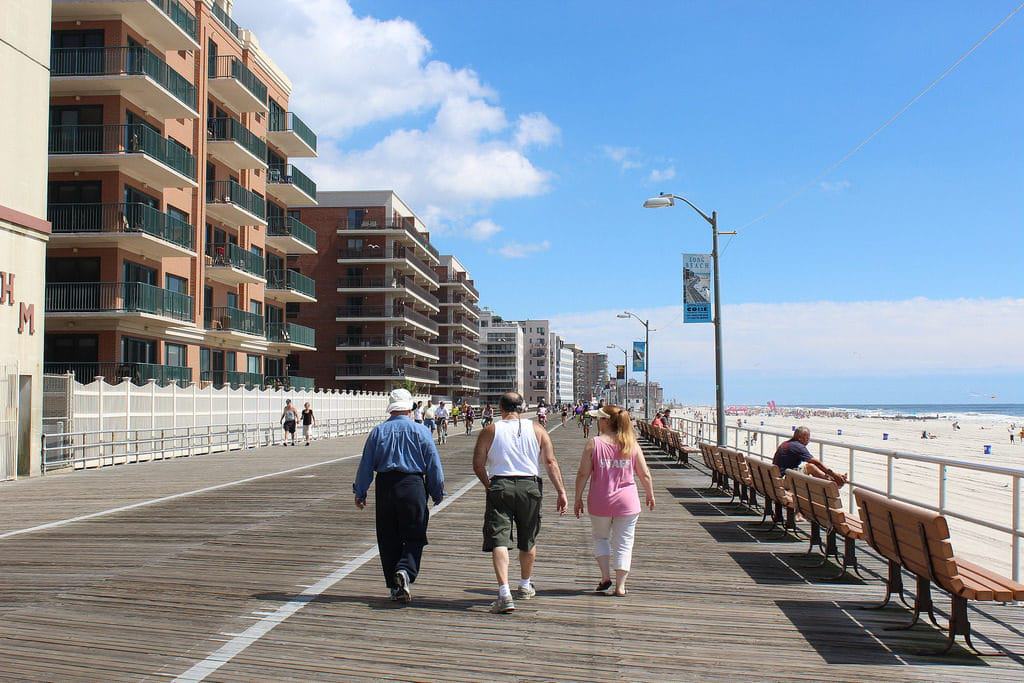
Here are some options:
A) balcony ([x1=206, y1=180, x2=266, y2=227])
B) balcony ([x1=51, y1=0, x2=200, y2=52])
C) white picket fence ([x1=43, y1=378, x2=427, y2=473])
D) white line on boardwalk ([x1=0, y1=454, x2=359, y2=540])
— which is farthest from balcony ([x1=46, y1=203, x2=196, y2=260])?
white line on boardwalk ([x1=0, y1=454, x2=359, y2=540])

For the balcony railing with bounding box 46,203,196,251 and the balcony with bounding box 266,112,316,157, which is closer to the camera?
the balcony railing with bounding box 46,203,196,251

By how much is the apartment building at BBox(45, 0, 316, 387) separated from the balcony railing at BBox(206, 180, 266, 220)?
63 mm

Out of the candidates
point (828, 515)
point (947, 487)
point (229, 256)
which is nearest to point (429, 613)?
point (828, 515)

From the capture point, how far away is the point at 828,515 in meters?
9.55

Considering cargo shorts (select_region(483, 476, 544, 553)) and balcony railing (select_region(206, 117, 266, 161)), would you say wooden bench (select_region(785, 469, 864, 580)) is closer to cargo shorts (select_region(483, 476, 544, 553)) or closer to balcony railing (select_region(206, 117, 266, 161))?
cargo shorts (select_region(483, 476, 544, 553))

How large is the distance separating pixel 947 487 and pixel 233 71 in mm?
34776

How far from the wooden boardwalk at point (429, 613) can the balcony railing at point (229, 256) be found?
103 ft

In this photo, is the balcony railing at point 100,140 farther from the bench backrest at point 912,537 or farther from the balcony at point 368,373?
the balcony at point 368,373

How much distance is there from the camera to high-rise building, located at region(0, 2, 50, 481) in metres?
20.3

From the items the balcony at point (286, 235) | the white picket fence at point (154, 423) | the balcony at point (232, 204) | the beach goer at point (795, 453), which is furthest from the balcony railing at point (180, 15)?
the beach goer at point (795, 453)

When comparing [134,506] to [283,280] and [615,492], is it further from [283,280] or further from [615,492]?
[283,280]

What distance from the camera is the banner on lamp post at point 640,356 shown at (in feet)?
212

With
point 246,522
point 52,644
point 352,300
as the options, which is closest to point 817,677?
point 52,644

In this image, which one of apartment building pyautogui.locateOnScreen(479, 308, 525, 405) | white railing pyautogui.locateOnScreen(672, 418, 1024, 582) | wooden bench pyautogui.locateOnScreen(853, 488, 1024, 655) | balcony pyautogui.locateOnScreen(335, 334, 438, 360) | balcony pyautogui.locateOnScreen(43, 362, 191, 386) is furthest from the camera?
apartment building pyautogui.locateOnScreen(479, 308, 525, 405)
